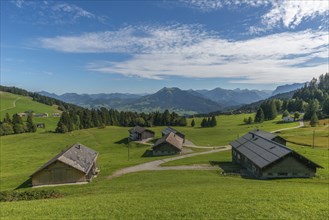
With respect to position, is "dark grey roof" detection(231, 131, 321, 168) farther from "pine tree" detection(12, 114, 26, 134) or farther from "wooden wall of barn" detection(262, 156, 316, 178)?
"pine tree" detection(12, 114, 26, 134)

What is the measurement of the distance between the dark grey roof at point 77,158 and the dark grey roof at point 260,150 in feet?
110

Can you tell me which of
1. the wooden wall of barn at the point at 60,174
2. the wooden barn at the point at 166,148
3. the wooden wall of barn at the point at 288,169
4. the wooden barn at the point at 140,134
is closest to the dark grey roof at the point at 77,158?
the wooden wall of barn at the point at 60,174

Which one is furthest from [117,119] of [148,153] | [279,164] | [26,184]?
[279,164]

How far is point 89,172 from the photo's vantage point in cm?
5056

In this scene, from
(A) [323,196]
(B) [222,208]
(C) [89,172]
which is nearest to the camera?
(B) [222,208]

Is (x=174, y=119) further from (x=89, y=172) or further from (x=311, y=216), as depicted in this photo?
(x=311, y=216)

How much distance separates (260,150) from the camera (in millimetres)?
53688

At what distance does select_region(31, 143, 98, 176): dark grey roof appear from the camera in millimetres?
48162

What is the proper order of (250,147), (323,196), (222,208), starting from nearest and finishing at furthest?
(222,208)
(323,196)
(250,147)

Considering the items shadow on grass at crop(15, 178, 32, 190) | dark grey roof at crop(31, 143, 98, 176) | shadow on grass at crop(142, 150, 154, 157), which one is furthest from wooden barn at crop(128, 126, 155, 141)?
shadow on grass at crop(15, 178, 32, 190)

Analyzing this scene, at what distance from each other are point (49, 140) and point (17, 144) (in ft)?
39.2

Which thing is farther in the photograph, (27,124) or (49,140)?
(27,124)

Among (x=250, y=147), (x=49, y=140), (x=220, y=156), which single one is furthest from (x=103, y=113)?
(x=250, y=147)

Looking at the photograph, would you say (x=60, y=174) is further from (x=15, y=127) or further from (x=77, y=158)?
(x=15, y=127)
